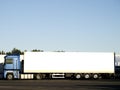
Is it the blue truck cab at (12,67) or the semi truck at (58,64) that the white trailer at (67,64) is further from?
the blue truck cab at (12,67)

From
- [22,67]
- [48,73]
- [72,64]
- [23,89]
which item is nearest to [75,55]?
[72,64]

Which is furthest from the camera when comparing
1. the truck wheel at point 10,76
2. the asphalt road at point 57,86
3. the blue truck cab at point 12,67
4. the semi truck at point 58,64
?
the semi truck at point 58,64

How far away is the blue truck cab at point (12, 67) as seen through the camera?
148 feet

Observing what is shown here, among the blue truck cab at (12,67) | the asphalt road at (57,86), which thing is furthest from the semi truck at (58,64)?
the asphalt road at (57,86)

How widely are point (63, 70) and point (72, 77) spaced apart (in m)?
Answer: 2.27

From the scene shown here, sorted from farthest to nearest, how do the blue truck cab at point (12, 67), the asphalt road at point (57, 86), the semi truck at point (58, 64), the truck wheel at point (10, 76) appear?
the semi truck at point (58, 64) < the blue truck cab at point (12, 67) < the truck wheel at point (10, 76) < the asphalt road at point (57, 86)

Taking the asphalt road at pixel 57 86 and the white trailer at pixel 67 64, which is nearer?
the asphalt road at pixel 57 86

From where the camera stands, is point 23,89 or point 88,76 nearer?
point 23,89

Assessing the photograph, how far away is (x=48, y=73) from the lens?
46594mm

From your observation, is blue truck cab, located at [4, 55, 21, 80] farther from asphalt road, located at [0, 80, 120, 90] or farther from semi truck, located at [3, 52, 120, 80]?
asphalt road, located at [0, 80, 120, 90]

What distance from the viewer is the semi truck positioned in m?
45.6

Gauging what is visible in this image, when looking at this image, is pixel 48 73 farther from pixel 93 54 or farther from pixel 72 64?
pixel 93 54

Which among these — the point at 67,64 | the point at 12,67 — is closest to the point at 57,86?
the point at 67,64

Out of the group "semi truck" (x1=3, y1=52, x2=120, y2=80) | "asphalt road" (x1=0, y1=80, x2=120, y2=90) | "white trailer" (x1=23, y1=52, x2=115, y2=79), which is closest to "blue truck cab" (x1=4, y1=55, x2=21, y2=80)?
"semi truck" (x1=3, y1=52, x2=120, y2=80)
